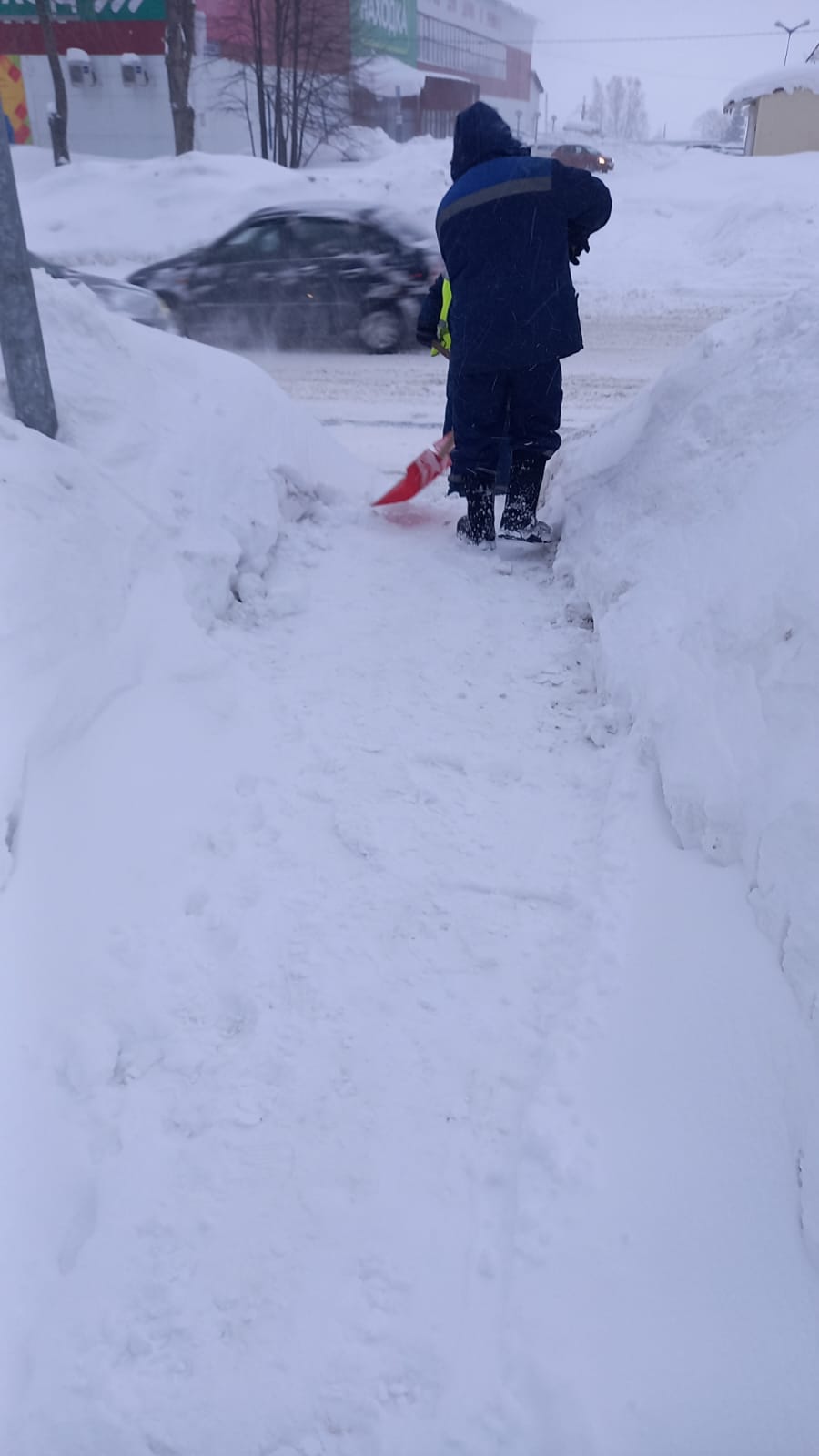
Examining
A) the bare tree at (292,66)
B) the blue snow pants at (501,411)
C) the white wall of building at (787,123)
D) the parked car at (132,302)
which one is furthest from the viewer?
the bare tree at (292,66)

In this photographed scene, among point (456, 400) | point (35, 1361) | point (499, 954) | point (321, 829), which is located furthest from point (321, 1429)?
point (456, 400)

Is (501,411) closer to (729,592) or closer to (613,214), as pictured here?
(729,592)

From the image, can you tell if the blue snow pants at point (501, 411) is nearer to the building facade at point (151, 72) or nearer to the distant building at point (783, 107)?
the distant building at point (783, 107)

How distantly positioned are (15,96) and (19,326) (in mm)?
27318

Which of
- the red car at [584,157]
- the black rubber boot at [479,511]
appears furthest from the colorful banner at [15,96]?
the black rubber boot at [479,511]

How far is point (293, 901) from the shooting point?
235 cm

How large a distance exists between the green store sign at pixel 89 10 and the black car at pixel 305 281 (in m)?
18.0

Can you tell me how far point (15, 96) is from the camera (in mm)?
24234

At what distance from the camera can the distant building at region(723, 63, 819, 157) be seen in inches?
773

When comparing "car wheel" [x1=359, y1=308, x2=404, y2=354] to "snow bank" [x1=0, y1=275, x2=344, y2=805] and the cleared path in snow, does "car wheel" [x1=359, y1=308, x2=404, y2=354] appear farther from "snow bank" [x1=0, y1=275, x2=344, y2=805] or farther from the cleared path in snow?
the cleared path in snow

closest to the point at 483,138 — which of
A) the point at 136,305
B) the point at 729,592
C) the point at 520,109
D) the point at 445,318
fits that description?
the point at 445,318

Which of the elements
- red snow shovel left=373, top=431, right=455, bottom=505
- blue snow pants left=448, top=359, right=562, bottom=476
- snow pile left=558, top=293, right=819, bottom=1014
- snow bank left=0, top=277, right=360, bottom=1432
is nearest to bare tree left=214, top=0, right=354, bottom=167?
red snow shovel left=373, top=431, right=455, bottom=505

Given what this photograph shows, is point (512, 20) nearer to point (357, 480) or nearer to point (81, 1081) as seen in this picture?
point (357, 480)

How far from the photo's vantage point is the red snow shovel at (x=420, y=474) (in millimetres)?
4906
